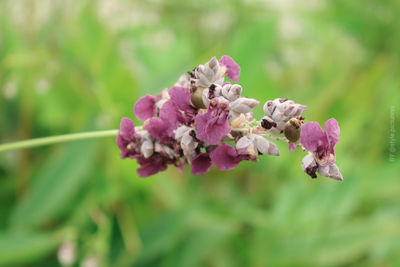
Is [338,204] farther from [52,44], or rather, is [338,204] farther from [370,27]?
[52,44]

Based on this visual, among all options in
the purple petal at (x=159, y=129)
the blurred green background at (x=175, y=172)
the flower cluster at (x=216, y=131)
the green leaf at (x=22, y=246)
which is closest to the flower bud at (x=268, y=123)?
the flower cluster at (x=216, y=131)

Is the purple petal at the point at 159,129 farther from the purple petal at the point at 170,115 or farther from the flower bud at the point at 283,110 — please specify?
the flower bud at the point at 283,110

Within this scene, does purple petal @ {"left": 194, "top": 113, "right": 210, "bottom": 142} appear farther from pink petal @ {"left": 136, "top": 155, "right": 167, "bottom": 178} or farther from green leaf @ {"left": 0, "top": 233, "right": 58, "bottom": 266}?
green leaf @ {"left": 0, "top": 233, "right": 58, "bottom": 266}

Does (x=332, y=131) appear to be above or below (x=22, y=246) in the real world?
above

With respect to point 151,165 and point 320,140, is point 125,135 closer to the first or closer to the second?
point 151,165

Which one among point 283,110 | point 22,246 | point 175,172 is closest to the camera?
point 283,110

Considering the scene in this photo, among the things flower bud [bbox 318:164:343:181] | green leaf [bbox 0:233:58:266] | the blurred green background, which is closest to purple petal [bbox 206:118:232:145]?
flower bud [bbox 318:164:343:181]

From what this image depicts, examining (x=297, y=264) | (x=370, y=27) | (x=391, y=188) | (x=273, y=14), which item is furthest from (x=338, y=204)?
(x=273, y=14)

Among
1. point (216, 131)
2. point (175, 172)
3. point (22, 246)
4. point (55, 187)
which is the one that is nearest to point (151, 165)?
point (216, 131)
